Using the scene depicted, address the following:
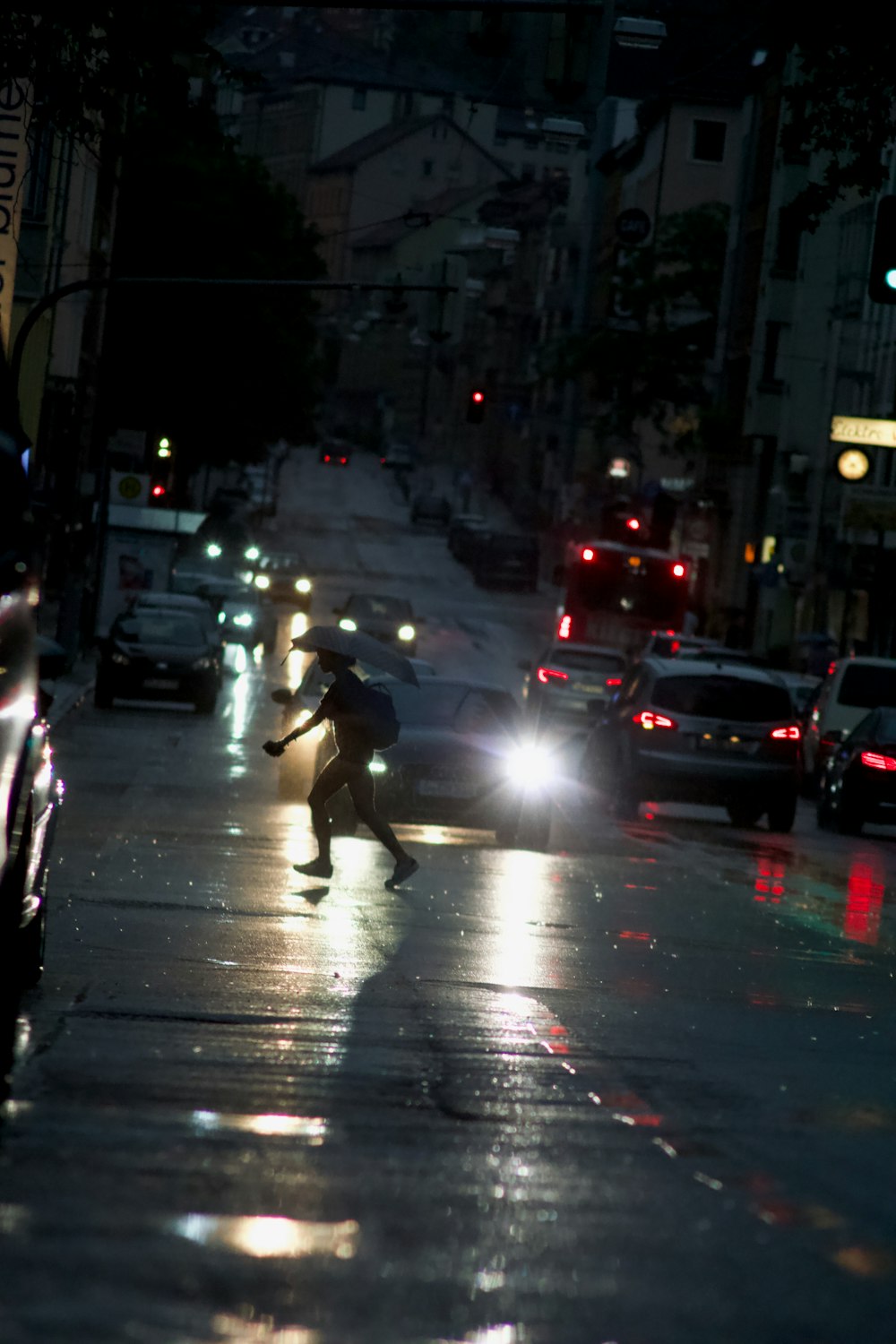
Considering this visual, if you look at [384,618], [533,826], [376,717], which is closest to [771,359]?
[384,618]

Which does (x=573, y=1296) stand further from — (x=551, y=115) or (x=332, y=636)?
(x=551, y=115)

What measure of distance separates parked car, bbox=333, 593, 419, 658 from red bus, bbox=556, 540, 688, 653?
3690mm

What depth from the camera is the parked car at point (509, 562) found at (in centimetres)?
9925

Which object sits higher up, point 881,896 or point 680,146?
point 680,146

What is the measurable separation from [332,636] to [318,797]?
1125 mm

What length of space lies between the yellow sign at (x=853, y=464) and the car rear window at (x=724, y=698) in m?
4.61

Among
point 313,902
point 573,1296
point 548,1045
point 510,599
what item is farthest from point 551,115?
point 510,599

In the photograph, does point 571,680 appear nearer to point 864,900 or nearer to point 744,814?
point 744,814

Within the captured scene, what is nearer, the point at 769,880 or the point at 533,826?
the point at 769,880

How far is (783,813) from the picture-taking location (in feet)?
87.8

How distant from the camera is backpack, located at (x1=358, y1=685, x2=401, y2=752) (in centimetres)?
1669

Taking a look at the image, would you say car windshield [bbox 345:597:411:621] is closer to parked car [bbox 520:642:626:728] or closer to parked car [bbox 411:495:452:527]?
parked car [bbox 520:642:626:728]

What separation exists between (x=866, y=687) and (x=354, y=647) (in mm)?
18480

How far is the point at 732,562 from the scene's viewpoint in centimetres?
8038
